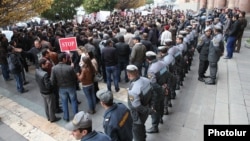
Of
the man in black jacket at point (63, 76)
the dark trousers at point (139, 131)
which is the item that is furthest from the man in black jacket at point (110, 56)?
the dark trousers at point (139, 131)

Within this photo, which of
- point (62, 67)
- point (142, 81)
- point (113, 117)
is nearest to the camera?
point (113, 117)

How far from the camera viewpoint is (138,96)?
4.07 meters

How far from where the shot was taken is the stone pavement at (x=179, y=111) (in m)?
5.48

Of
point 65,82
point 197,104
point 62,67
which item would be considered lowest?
point 197,104

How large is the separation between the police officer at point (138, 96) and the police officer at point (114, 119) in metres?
0.67

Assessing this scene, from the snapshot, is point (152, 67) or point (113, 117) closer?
point (113, 117)

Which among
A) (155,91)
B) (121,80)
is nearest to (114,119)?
(155,91)

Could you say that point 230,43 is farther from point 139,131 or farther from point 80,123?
point 80,123

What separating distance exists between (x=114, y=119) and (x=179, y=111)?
135 inches

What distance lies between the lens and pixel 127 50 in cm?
804

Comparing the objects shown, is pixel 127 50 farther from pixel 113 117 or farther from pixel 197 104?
pixel 113 117

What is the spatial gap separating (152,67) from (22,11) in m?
8.39

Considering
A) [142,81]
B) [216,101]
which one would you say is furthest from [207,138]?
[216,101]

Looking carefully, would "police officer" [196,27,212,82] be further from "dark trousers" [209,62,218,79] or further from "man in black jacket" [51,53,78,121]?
"man in black jacket" [51,53,78,121]
